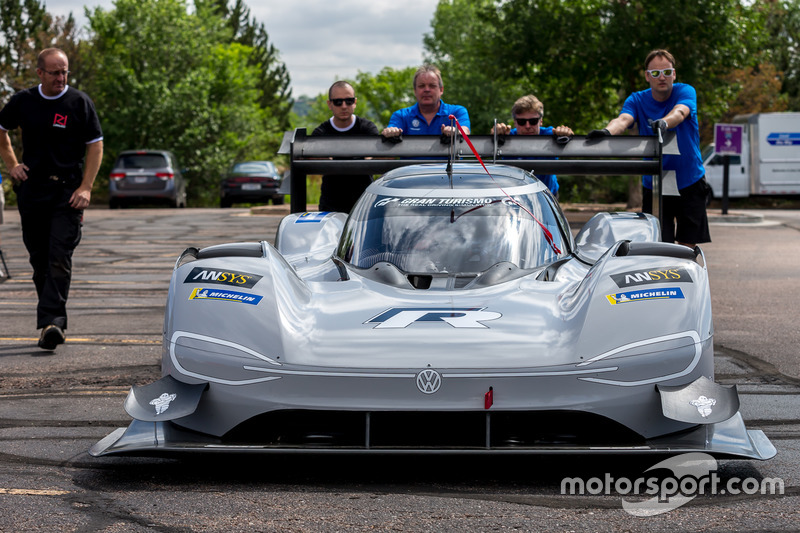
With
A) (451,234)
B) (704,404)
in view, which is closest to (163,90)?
(451,234)

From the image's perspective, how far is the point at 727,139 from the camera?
25.3 meters

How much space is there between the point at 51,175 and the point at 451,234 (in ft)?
10.9

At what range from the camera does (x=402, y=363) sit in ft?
14.0

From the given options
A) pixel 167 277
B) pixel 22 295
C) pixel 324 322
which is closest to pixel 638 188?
pixel 167 277

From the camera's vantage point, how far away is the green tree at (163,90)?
1679 inches

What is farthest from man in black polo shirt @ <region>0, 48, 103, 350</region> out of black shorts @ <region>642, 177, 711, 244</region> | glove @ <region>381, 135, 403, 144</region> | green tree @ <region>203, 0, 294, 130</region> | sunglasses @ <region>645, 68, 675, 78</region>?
green tree @ <region>203, 0, 294, 130</region>

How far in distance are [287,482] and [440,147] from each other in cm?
399

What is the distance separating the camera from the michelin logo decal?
4.75 meters

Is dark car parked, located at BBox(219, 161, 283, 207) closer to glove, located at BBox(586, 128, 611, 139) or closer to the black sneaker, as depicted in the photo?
the black sneaker

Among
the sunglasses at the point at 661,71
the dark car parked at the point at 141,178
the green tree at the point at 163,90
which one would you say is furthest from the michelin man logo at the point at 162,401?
the green tree at the point at 163,90

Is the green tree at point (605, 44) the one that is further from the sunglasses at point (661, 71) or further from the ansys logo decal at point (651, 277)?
the ansys logo decal at point (651, 277)

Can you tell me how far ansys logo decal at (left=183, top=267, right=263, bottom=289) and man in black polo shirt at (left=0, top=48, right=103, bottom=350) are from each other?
292 centimetres

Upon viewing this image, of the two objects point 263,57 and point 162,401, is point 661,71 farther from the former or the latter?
point 263,57

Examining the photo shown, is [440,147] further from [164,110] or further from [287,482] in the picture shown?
[164,110]
